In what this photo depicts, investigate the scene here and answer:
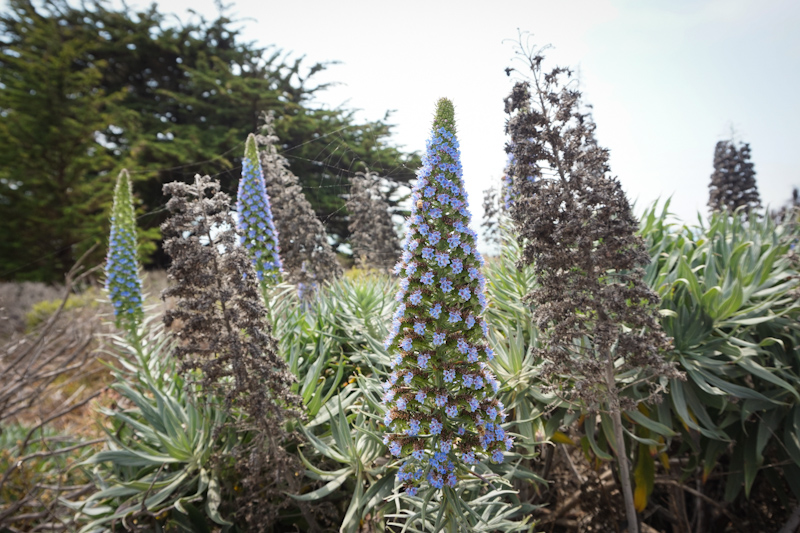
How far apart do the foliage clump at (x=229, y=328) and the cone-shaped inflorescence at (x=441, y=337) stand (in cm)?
87

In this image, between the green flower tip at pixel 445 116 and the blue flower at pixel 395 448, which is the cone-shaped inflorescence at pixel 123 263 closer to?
the blue flower at pixel 395 448

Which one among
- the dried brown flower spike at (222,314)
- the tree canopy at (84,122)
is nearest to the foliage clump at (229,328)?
the dried brown flower spike at (222,314)

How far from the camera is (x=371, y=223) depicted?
534 centimetres

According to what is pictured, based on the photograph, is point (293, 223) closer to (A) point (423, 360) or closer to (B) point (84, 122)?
(A) point (423, 360)

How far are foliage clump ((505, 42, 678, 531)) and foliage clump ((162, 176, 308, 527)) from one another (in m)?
1.46

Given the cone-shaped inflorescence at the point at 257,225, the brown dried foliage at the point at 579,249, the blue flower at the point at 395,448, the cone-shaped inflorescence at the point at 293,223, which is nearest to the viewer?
the blue flower at the point at 395,448

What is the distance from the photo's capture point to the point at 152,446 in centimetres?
321

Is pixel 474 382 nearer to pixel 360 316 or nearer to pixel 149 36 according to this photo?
pixel 360 316

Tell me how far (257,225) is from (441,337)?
7.52ft

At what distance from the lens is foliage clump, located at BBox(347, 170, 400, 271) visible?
5.29 m

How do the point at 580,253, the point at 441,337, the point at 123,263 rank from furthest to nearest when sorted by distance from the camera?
the point at 123,263
the point at 580,253
the point at 441,337

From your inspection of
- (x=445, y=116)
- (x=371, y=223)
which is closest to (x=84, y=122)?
(x=371, y=223)

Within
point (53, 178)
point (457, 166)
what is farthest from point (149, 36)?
point (457, 166)

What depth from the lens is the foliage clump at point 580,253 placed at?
7.75ft
